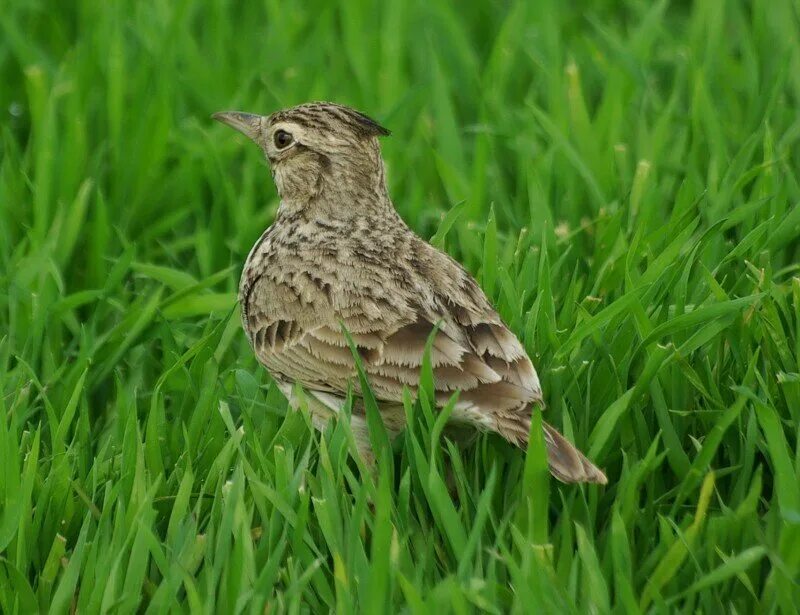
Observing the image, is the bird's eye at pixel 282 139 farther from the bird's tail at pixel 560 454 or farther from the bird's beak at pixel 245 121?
the bird's tail at pixel 560 454

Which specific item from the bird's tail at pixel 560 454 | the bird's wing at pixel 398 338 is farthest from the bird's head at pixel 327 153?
the bird's tail at pixel 560 454

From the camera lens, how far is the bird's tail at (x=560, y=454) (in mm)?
4363

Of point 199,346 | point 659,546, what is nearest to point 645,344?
point 659,546

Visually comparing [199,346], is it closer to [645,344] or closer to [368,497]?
[368,497]

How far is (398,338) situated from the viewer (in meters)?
4.85

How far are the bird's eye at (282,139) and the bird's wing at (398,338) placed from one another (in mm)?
622

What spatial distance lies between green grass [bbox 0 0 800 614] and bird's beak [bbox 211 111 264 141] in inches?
22.3

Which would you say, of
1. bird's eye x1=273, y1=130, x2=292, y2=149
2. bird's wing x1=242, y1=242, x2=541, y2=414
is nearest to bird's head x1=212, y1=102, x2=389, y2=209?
bird's eye x1=273, y1=130, x2=292, y2=149

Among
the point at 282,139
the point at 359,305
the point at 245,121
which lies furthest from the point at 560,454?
the point at 245,121

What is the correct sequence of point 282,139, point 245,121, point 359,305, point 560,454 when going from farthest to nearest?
point 245,121, point 282,139, point 359,305, point 560,454

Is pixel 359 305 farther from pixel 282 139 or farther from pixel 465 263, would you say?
pixel 465 263

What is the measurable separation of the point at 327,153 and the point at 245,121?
21.4 inches

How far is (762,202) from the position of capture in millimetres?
5926

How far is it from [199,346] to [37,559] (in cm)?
102
